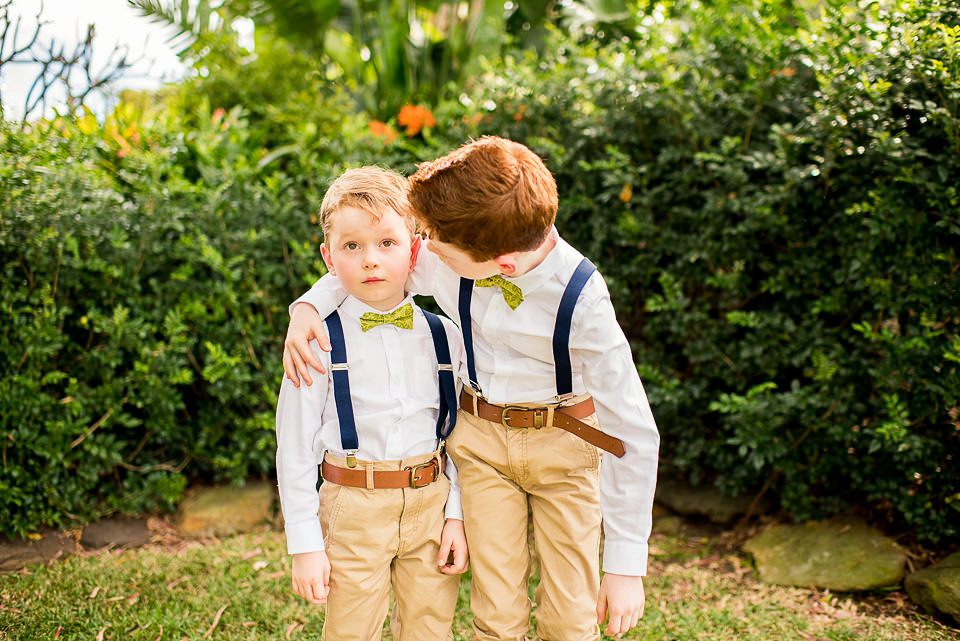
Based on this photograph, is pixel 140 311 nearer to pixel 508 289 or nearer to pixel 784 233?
pixel 508 289

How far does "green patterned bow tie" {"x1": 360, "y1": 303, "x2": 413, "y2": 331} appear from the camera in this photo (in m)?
1.96

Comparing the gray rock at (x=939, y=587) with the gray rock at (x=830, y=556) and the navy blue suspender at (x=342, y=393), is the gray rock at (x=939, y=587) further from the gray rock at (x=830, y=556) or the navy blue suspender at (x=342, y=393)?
the navy blue suspender at (x=342, y=393)

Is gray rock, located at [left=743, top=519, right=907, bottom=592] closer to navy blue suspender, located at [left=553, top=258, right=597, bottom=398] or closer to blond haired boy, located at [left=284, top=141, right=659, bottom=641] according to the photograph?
blond haired boy, located at [left=284, top=141, right=659, bottom=641]

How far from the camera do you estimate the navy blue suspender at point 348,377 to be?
1899 millimetres

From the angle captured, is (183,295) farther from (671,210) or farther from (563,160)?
(671,210)

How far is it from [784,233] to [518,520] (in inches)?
79.9

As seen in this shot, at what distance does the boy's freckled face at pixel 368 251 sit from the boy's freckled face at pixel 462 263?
0.11m

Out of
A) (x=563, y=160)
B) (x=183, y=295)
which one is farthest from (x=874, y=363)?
(x=183, y=295)

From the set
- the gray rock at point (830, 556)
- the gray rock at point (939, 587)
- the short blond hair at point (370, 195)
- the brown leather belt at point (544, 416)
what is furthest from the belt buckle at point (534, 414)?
the gray rock at point (939, 587)

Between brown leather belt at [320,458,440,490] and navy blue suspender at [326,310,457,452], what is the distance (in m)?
0.07

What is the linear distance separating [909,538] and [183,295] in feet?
12.0

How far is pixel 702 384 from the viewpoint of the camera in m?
3.56

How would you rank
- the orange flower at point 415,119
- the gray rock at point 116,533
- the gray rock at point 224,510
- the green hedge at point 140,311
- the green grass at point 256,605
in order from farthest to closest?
the orange flower at point 415,119 → the gray rock at point 224,510 → the gray rock at point 116,533 → the green hedge at point 140,311 → the green grass at point 256,605

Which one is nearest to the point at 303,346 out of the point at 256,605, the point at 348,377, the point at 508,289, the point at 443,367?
the point at 348,377
